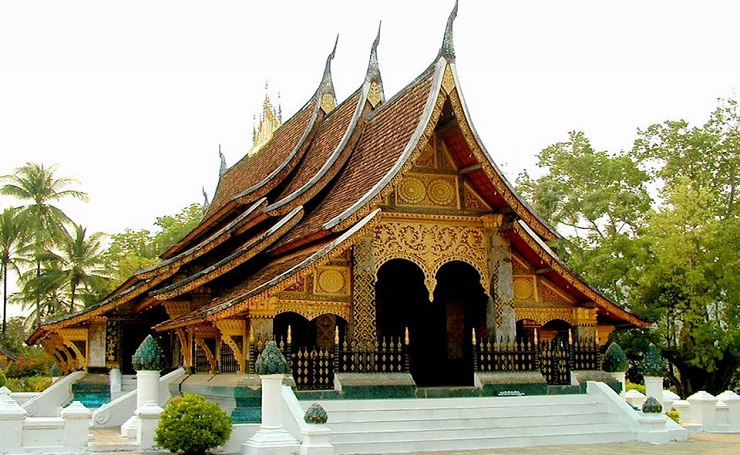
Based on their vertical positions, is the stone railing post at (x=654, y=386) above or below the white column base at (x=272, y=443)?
above

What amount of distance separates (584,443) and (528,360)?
1760 mm

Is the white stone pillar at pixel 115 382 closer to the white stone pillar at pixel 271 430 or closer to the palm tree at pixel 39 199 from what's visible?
the white stone pillar at pixel 271 430

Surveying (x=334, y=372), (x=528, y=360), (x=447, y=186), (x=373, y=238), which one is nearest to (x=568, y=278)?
(x=528, y=360)

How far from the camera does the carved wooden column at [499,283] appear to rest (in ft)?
42.5

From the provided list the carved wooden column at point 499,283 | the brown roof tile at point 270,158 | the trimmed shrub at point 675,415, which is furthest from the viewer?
the brown roof tile at point 270,158

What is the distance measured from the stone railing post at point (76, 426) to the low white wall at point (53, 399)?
25.9 feet

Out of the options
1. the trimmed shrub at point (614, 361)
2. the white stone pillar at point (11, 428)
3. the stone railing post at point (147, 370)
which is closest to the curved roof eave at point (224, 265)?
the stone railing post at point (147, 370)

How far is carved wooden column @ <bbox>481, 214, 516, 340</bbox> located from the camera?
1295 cm

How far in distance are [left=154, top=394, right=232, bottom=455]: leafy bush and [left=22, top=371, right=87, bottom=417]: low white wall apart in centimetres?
832

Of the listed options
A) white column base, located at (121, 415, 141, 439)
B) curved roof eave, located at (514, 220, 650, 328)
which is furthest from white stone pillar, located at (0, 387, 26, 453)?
curved roof eave, located at (514, 220, 650, 328)

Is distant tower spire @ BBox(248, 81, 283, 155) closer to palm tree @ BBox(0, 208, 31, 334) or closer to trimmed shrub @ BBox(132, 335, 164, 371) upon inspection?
trimmed shrub @ BBox(132, 335, 164, 371)

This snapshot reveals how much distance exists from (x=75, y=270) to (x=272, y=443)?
29919mm

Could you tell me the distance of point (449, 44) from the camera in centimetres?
1286

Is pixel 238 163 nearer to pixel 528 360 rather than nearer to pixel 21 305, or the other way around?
pixel 528 360
